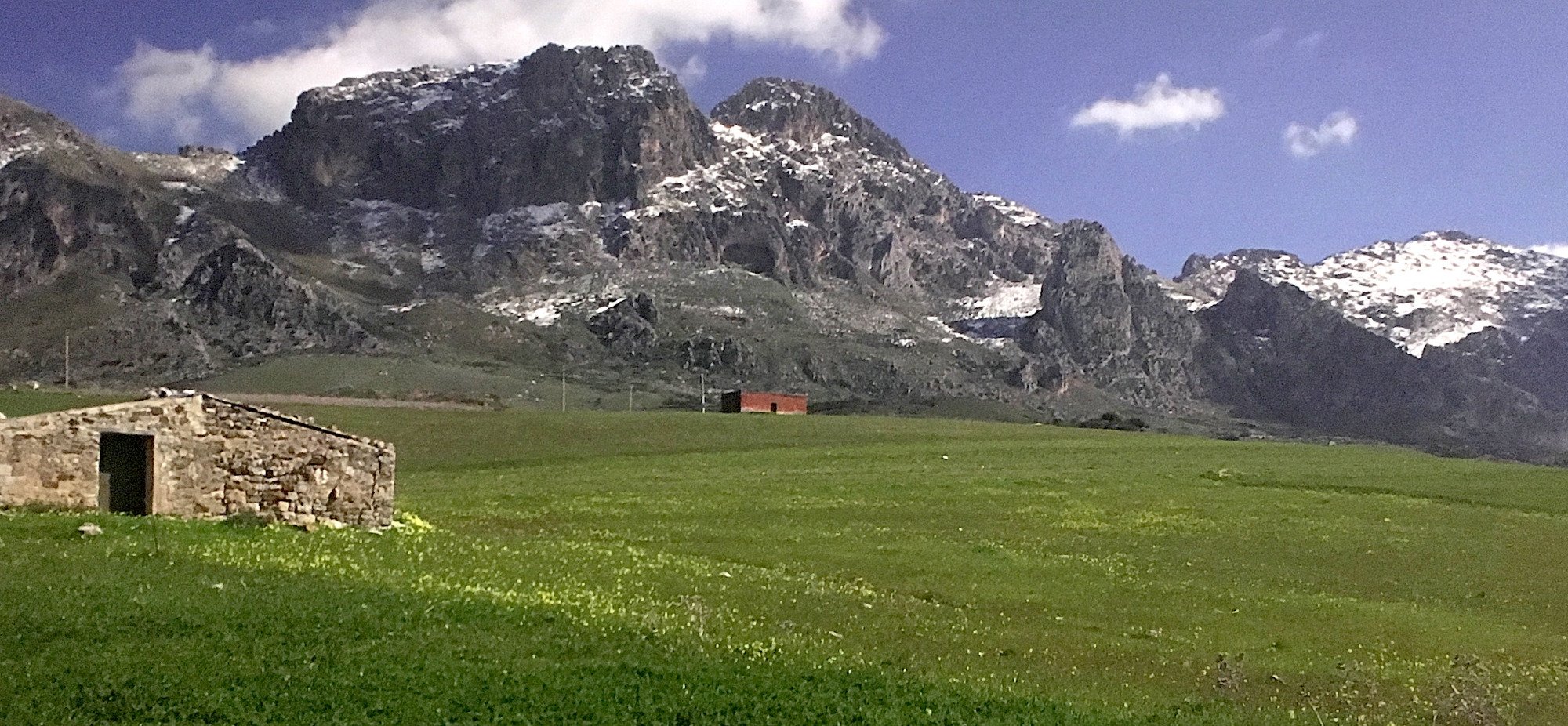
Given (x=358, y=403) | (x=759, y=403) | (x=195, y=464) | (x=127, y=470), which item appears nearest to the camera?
(x=127, y=470)

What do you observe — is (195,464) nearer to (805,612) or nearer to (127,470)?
(127,470)

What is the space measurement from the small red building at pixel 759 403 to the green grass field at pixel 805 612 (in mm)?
100491

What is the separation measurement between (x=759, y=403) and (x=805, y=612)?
14332 centimetres

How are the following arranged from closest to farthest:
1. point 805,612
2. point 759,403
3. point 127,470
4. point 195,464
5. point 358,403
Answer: point 805,612, point 127,470, point 195,464, point 358,403, point 759,403

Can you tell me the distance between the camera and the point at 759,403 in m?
172

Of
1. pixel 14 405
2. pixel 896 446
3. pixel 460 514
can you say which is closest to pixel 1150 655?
pixel 460 514

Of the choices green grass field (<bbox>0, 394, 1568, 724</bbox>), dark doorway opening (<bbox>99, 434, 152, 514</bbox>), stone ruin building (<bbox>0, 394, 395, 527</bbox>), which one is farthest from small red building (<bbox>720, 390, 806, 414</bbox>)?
dark doorway opening (<bbox>99, 434, 152, 514</bbox>)

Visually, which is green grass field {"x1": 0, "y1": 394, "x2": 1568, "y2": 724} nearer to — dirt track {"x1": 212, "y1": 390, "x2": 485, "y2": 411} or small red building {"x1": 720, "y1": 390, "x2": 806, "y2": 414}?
dirt track {"x1": 212, "y1": 390, "x2": 485, "y2": 411}

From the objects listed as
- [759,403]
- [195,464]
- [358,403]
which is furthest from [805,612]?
[759,403]

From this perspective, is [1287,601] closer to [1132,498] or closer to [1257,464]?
[1132,498]

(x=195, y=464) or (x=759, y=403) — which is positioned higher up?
(x=759, y=403)

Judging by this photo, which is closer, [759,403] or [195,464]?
[195,464]

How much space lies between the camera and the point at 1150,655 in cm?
2783

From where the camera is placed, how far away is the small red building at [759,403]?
17175 cm
